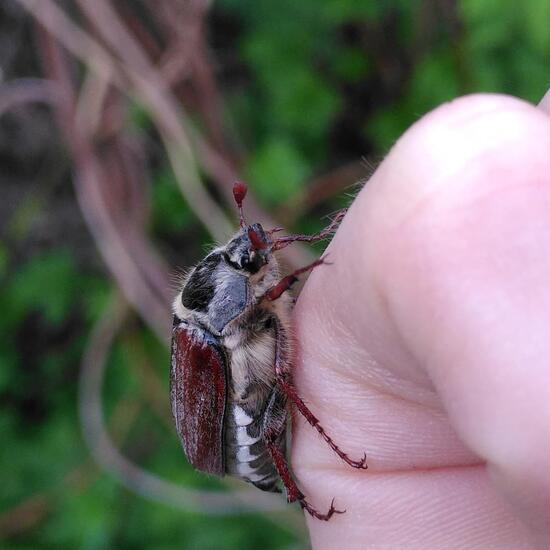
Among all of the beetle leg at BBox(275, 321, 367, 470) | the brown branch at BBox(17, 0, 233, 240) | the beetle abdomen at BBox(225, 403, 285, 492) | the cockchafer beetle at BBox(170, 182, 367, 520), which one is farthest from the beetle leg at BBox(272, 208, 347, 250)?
the brown branch at BBox(17, 0, 233, 240)

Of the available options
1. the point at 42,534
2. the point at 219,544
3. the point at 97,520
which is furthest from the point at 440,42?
the point at 42,534

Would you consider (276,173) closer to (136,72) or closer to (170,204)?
(170,204)

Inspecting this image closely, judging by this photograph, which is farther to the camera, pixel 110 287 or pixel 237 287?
pixel 110 287

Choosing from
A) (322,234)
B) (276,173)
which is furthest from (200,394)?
(276,173)

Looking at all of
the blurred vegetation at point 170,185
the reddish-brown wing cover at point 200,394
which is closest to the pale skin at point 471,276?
the reddish-brown wing cover at point 200,394

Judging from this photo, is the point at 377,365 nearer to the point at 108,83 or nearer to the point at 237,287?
the point at 237,287

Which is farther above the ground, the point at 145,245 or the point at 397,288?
the point at 397,288
